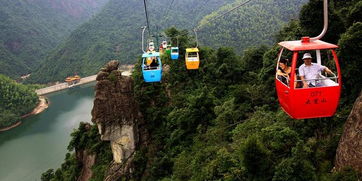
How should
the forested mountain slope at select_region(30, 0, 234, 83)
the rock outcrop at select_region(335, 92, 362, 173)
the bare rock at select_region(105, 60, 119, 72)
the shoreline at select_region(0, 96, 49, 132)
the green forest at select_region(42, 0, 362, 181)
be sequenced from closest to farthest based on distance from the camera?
the rock outcrop at select_region(335, 92, 362, 173), the green forest at select_region(42, 0, 362, 181), the bare rock at select_region(105, 60, 119, 72), the shoreline at select_region(0, 96, 49, 132), the forested mountain slope at select_region(30, 0, 234, 83)

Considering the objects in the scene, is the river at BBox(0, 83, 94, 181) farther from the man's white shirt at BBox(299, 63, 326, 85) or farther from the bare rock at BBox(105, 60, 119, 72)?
the man's white shirt at BBox(299, 63, 326, 85)

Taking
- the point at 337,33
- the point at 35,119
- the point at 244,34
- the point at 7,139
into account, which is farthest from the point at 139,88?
the point at 244,34

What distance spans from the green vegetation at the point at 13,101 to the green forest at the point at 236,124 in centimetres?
3114

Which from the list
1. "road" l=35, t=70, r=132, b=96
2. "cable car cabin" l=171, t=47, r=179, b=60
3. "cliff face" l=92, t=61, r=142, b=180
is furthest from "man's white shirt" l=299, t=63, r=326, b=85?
"road" l=35, t=70, r=132, b=96

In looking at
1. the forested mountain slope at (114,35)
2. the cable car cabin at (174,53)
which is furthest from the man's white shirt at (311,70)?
the forested mountain slope at (114,35)

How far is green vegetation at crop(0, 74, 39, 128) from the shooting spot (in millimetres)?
50138

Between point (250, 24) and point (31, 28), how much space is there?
342 feet

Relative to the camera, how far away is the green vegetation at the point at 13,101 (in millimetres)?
50138

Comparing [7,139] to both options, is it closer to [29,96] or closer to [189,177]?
[29,96]

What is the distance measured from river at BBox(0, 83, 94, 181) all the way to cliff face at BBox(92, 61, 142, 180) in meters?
15.2

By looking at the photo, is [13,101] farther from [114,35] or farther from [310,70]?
[310,70]

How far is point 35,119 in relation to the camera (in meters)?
51.1

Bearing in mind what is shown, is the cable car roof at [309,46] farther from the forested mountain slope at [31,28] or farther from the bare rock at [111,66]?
the forested mountain slope at [31,28]

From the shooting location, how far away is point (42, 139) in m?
40.3
